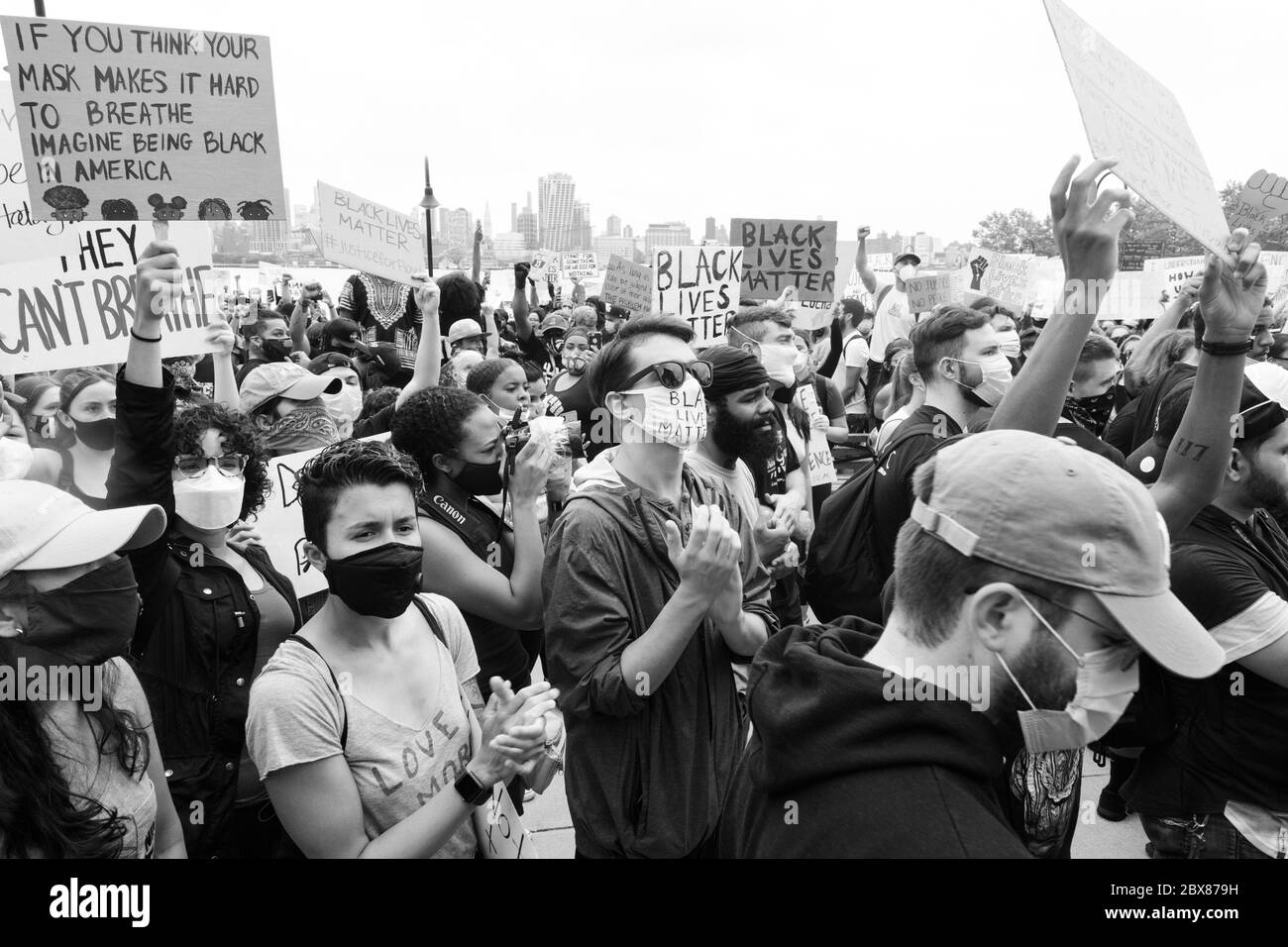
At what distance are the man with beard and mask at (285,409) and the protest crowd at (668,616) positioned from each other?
0.45 metres

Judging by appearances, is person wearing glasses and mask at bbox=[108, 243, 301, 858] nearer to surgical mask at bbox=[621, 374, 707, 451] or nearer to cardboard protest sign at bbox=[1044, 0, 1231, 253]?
surgical mask at bbox=[621, 374, 707, 451]

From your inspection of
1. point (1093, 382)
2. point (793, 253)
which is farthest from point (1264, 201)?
point (793, 253)

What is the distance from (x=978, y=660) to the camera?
1.53m

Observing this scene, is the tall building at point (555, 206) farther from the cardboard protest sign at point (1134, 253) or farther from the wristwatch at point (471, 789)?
the wristwatch at point (471, 789)

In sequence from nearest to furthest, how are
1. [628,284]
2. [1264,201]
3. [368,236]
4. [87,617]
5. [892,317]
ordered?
[87,617], [1264,201], [368,236], [628,284], [892,317]

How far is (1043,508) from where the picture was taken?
4.95 ft

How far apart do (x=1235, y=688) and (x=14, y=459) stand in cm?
398

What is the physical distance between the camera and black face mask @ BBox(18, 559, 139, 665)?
2152mm

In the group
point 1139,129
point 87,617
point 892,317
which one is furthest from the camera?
point 892,317

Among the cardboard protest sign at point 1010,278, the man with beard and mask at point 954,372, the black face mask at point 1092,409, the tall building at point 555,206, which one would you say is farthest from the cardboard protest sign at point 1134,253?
the tall building at point 555,206

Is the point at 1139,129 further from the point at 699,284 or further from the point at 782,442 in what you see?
the point at 699,284

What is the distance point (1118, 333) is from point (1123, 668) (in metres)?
13.1
